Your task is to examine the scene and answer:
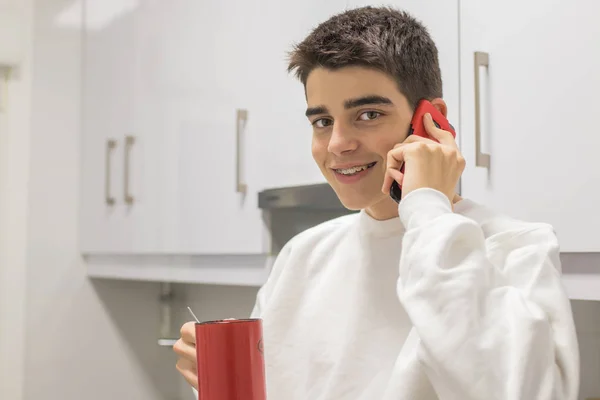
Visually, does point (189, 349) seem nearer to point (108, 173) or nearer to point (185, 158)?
point (185, 158)

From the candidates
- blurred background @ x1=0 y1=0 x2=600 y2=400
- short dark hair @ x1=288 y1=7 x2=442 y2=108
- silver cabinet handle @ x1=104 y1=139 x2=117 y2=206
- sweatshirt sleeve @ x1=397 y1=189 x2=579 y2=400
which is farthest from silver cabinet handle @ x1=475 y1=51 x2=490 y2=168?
silver cabinet handle @ x1=104 y1=139 x2=117 y2=206

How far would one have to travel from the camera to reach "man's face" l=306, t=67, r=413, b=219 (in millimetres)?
945

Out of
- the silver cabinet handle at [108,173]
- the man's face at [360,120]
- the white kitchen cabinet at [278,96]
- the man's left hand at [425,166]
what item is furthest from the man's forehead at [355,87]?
the silver cabinet handle at [108,173]

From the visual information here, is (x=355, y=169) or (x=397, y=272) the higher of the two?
(x=355, y=169)

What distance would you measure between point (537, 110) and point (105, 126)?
5.44ft

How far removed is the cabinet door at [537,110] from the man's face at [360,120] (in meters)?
0.21

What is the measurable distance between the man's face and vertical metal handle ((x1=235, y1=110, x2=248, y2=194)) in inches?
27.0

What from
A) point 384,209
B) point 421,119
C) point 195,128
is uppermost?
point 195,128

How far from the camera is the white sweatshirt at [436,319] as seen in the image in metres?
0.70

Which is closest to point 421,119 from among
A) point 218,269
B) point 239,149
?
point 239,149

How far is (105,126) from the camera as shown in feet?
7.78

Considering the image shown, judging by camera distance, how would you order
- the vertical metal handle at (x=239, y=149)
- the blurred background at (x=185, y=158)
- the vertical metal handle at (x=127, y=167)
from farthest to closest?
the vertical metal handle at (x=127, y=167) < the vertical metal handle at (x=239, y=149) < the blurred background at (x=185, y=158)

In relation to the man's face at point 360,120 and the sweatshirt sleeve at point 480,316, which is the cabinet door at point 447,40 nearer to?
the man's face at point 360,120

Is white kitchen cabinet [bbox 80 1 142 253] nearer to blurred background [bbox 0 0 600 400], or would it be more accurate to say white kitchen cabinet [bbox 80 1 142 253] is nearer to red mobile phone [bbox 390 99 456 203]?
blurred background [bbox 0 0 600 400]
